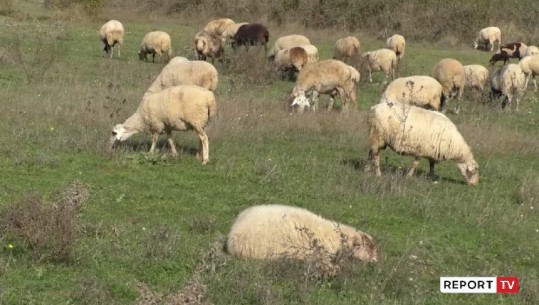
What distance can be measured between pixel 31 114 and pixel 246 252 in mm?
7617

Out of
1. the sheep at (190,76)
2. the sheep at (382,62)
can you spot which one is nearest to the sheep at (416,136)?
the sheep at (190,76)

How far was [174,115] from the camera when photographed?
35.4 feet

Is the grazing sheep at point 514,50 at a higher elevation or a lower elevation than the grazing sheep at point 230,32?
lower

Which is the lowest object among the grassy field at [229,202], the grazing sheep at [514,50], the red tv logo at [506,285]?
the red tv logo at [506,285]

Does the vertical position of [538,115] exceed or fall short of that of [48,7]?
it falls short

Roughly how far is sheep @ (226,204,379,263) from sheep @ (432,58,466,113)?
39.5 ft

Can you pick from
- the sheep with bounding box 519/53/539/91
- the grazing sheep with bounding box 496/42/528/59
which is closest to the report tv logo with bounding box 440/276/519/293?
the sheep with bounding box 519/53/539/91

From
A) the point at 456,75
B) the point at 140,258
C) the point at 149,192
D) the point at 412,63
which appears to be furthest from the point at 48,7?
the point at 140,258

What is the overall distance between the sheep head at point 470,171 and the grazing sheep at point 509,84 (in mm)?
8824

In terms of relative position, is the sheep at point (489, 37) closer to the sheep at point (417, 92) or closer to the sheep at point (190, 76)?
the sheep at point (417, 92)

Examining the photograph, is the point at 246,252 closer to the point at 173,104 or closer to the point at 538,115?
the point at 173,104

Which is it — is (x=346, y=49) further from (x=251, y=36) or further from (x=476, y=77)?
(x=476, y=77)

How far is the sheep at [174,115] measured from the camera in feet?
35.0

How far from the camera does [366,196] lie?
942cm
